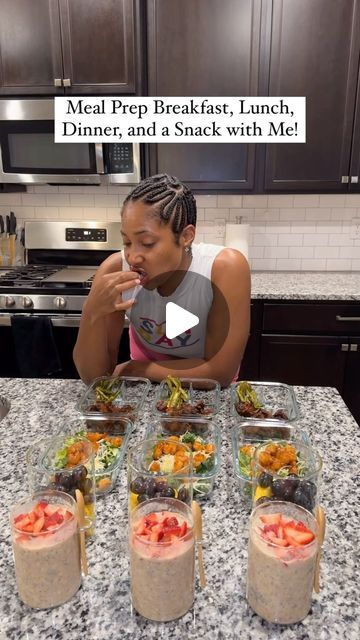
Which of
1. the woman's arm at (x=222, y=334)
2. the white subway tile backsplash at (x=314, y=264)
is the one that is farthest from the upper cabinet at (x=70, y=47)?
the woman's arm at (x=222, y=334)

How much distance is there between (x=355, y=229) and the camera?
3252mm

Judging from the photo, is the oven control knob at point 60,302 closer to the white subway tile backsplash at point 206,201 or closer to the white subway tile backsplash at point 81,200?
the white subway tile backsplash at point 81,200

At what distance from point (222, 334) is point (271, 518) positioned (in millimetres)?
874

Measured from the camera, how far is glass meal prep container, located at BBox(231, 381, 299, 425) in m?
1.16

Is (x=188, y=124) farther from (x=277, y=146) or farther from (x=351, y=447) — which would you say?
(x=351, y=447)

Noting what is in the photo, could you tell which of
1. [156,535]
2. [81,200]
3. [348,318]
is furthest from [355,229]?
[156,535]

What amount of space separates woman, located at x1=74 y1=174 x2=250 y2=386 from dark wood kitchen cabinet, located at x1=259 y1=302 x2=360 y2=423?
1.16 metres

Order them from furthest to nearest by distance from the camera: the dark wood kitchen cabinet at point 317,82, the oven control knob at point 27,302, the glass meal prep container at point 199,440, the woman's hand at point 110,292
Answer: the oven control knob at point 27,302
the dark wood kitchen cabinet at point 317,82
the woman's hand at point 110,292
the glass meal prep container at point 199,440

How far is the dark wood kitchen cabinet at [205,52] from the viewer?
2656 millimetres

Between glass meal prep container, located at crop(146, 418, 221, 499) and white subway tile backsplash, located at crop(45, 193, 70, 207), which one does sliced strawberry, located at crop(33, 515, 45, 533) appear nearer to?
glass meal prep container, located at crop(146, 418, 221, 499)

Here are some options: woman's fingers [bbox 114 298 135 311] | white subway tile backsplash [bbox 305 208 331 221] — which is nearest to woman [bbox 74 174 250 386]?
woman's fingers [bbox 114 298 135 311]

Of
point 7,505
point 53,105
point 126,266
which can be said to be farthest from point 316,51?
point 7,505

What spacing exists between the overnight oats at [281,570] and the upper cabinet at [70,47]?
8.66 feet

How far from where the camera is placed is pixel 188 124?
280cm
